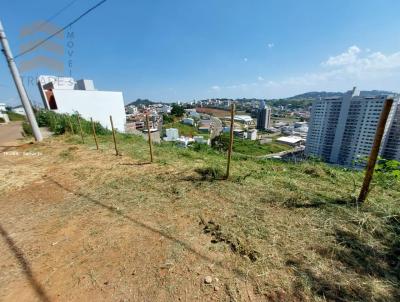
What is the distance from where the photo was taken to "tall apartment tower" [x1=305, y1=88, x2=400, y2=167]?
12203 millimetres

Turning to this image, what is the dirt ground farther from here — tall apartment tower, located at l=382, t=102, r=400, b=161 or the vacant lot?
tall apartment tower, located at l=382, t=102, r=400, b=161

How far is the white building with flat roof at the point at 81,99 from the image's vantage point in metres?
14.6

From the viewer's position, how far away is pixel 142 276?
5.19ft

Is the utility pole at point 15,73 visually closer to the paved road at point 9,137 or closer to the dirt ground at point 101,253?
the paved road at point 9,137

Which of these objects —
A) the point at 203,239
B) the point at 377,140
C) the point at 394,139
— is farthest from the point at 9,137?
the point at 394,139

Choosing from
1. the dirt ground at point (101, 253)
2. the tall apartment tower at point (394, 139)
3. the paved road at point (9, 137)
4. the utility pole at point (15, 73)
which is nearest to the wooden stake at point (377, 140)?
the dirt ground at point (101, 253)

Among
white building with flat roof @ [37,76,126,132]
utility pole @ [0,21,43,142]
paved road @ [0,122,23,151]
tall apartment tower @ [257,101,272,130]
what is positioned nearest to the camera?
utility pole @ [0,21,43,142]

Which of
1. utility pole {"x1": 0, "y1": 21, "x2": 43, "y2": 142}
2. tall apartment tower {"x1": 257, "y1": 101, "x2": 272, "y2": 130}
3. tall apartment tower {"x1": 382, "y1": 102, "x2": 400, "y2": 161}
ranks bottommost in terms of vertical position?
tall apartment tower {"x1": 257, "y1": 101, "x2": 272, "y2": 130}

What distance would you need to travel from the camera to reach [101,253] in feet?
6.11

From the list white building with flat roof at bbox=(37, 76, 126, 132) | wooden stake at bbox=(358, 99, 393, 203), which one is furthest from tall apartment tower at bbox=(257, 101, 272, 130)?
wooden stake at bbox=(358, 99, 393, 203)

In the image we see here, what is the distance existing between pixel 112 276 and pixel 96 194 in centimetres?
194

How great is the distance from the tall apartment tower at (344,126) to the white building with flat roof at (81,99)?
18744 mm

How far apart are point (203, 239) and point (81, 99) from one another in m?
18.1

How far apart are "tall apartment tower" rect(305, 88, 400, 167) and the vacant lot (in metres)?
10.5
